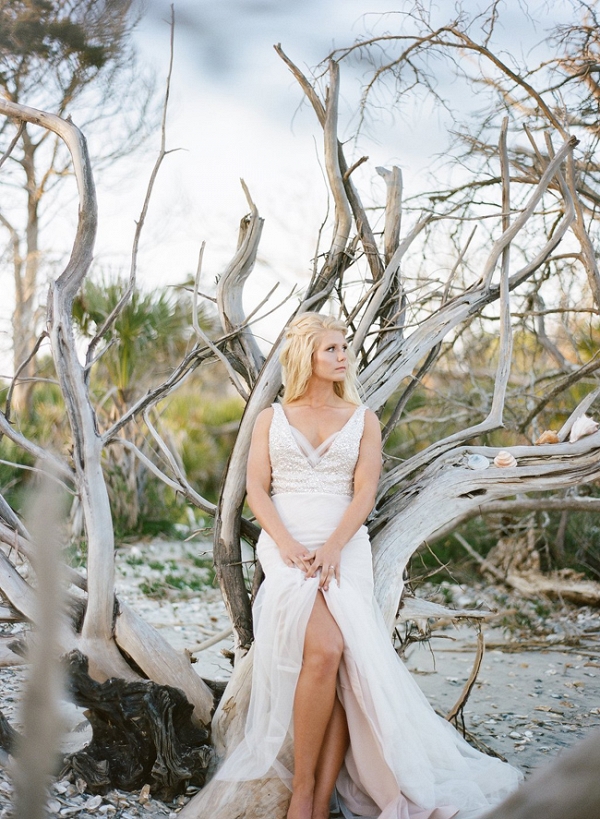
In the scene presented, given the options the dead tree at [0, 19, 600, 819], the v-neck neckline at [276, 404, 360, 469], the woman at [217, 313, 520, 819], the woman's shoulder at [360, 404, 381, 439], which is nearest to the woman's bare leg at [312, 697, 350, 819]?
the woman at [217, 313, 520, 819]

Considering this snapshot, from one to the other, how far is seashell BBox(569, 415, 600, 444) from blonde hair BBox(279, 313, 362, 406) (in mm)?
933

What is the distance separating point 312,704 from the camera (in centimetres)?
263

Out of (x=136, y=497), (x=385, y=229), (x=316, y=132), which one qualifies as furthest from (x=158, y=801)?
(x=136, y=497)

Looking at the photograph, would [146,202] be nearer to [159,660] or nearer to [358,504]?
[358,504]

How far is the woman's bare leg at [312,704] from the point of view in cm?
260

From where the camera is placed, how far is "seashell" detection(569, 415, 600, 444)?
129 inches

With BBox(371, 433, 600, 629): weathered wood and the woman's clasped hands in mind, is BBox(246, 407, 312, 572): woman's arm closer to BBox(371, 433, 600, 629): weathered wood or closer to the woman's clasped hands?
the woman's clasped hands

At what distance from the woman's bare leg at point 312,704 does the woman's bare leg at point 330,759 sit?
4 centimetres

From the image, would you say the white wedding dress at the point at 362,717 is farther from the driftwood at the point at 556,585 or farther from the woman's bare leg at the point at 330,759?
the driftwood at the point at 556,585

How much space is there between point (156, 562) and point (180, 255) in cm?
511

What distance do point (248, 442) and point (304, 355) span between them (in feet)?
1.48

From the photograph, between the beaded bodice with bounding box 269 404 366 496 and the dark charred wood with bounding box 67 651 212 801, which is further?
the beaded bodice with bounding box 269 404 366 496

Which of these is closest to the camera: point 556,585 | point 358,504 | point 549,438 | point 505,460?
point 358,504

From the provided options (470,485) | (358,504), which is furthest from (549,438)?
(358,504)
